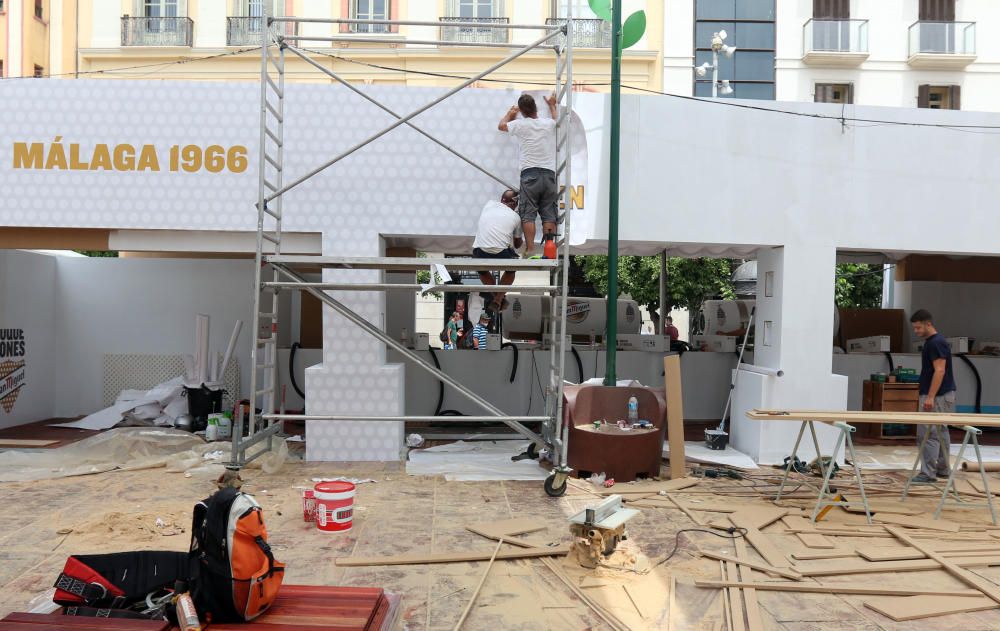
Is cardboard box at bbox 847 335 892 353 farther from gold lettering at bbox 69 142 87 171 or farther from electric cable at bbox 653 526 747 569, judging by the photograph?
gold lettering at bbox 69 142 87 171

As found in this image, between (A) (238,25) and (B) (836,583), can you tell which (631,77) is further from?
(B) (836,583)

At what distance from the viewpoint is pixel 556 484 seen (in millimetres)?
6863

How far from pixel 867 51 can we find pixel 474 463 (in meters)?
24.2

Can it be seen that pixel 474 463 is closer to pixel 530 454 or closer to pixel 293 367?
pixel 530 454

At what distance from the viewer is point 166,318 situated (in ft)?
37.2

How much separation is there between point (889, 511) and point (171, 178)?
25.4ft

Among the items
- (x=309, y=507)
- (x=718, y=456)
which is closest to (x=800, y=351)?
(x=718, y=456)

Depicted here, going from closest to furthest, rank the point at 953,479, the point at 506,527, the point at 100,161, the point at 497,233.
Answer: the point at 506,527, the point at 953,479, the point at 497,233, the point at 100,161

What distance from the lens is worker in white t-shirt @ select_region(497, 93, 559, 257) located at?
744cm

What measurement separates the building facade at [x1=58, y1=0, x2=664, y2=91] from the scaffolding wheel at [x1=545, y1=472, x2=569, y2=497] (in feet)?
54.0

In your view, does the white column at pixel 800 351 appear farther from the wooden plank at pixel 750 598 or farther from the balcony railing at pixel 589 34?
the balcony railing at pixel 589 34

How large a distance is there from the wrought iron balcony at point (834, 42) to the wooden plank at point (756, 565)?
24968mm

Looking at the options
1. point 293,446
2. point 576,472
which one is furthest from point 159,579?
point 293,446

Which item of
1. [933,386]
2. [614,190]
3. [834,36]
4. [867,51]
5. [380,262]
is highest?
[834,36]
